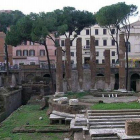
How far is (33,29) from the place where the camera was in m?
35.4

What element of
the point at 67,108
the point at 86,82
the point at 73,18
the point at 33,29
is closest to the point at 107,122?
the point at 67,108

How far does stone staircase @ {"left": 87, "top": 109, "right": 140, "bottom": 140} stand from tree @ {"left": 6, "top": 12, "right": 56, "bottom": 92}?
19884 mm

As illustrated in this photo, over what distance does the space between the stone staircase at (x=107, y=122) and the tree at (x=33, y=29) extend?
1988 cm

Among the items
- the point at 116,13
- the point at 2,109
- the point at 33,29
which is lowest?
the point at 2,109

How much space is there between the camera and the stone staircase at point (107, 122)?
13.3 m

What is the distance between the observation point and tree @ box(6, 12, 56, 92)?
115ft

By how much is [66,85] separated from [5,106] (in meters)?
8.49

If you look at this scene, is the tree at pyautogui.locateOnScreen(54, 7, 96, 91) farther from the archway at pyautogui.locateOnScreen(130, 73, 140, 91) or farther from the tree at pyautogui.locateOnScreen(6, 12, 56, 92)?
the archway at pyautogui.locateOnScreen(130, 73, 140, 91)

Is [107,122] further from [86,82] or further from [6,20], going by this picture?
[6,20]

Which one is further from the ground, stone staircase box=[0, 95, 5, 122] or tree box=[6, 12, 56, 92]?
tree box=[6, 12, 56, 92]

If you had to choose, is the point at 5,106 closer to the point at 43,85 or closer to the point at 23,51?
the point at 43,85

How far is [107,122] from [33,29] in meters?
22.1

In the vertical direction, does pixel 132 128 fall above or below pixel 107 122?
above

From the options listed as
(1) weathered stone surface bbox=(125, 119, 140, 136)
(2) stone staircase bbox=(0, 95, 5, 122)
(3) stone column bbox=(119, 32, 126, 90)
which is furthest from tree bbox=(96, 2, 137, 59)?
(1) weathered stone surface bbox=(125, 119, 140, 136)
